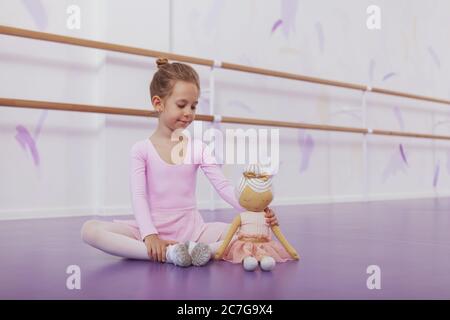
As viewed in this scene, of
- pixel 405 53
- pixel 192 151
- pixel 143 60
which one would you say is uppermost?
pixel 405 53

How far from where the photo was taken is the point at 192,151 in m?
1.14

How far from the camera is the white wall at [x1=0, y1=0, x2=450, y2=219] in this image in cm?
205

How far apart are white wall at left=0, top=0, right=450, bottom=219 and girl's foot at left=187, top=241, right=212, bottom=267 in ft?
3.89

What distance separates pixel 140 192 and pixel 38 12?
4.16ft

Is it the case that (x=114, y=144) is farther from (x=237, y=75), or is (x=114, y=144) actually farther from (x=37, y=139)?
(x=237, y=75)

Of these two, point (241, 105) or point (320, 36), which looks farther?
point (320, 36)

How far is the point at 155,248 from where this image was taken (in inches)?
40.4

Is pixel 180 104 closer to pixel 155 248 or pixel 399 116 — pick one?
pixel 155 248

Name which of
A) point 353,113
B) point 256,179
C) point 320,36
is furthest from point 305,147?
point 256,179

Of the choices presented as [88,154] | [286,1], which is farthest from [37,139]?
[286,1]

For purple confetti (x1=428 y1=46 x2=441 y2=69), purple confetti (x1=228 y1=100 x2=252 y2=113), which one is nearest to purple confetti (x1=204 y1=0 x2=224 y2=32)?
purple confetti (x1=228 y1=100 x2=252 y2=113)

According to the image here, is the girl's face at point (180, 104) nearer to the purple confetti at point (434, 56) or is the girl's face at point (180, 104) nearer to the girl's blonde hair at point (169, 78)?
the girl's blonde hair at point (169, 78)

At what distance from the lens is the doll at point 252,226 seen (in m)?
1.02
